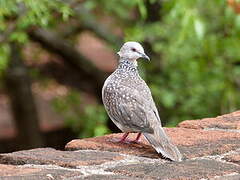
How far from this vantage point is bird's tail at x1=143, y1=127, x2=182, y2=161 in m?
4.03

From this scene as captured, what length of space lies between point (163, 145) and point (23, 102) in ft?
25.7

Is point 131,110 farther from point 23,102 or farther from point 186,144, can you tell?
point 23,102

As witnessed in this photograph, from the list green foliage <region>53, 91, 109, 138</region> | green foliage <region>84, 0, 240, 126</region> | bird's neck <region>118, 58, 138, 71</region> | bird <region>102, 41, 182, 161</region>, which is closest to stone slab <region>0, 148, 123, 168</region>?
bird <region>102, 41, 182, 161</region>

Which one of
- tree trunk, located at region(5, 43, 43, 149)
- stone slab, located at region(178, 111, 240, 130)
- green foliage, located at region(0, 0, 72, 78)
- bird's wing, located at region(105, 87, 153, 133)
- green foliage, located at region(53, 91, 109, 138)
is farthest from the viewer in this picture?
tree trunk, located at region(5, 43, 43, 149)

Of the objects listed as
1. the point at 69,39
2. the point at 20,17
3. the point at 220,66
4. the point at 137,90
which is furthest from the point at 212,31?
the point at 137,90

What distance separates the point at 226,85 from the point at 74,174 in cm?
717

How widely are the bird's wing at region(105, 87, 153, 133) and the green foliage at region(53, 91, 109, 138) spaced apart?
5.96m

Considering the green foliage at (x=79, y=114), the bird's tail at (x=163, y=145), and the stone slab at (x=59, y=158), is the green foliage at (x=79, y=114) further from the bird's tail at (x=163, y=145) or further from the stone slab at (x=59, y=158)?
the stone slab at (x=59, y=158)

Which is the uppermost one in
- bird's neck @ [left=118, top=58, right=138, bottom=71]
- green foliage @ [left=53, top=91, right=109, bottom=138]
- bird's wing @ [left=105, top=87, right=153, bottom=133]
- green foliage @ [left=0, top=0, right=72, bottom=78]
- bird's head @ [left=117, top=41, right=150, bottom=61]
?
green foliage @ [left=0, top=0, right=72, bottom=78]

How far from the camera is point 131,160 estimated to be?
404 cm

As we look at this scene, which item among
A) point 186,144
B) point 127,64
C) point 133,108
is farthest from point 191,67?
point 186,144

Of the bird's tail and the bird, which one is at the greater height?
the bird

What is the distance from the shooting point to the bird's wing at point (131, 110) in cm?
444

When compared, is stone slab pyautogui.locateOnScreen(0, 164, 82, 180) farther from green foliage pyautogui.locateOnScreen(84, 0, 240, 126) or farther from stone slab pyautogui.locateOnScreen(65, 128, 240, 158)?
green foliage pyautogui.locateOnScreen(84, 0, 240, 126)
